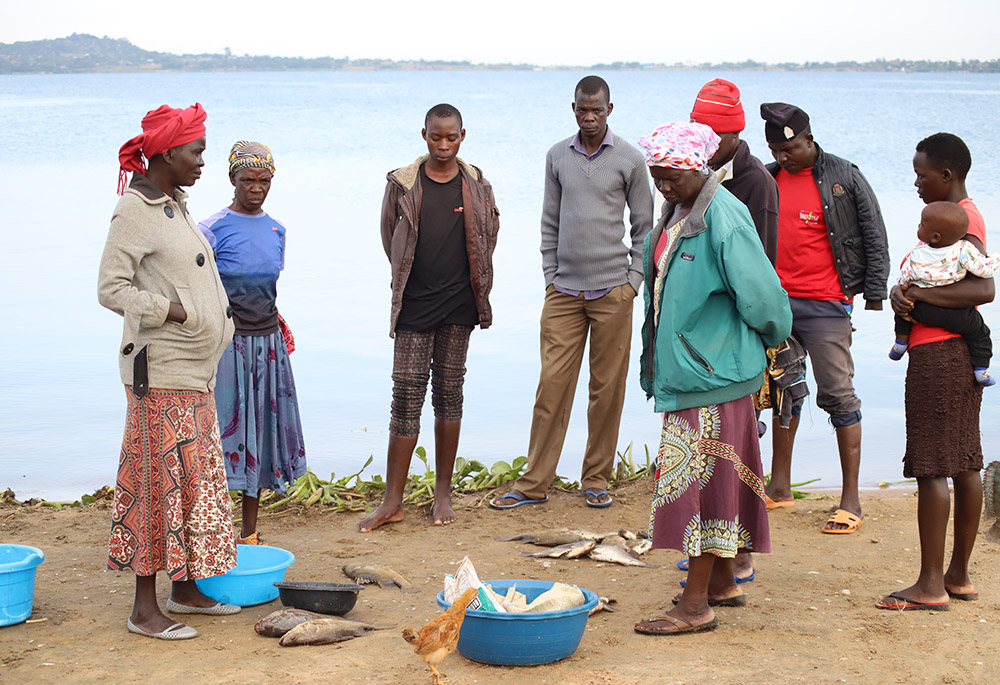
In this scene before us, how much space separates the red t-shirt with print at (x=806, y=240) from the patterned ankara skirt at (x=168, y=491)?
10.3 ft

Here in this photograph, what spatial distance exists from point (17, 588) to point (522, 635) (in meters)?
2.08

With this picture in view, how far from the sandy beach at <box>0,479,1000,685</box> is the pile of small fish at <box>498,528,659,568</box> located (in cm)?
5

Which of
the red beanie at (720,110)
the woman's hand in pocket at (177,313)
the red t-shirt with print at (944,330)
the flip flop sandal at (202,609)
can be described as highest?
the red beanie at (720,110)

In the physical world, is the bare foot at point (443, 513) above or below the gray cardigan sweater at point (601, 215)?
below

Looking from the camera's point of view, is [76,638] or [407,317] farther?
[407,317]

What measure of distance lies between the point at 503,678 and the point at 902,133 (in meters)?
36.6

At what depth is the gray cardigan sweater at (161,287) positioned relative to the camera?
4.20m

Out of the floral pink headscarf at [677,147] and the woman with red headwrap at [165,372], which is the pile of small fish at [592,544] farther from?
the floral pink headscarf at [677,147]

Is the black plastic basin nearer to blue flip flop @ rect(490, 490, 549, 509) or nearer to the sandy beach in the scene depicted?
the sandy beach

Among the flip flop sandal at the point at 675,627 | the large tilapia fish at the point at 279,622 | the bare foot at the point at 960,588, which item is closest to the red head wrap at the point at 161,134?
the large tilapia fish at the point at 279,622

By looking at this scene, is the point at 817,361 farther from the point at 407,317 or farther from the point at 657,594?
the point at 407,317

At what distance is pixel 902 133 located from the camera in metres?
37.0

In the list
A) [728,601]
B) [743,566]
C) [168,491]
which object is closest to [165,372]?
[168,491]

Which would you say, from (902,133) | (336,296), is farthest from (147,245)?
(902,133)
